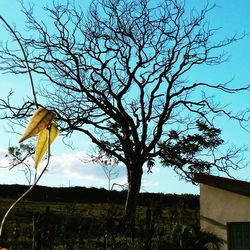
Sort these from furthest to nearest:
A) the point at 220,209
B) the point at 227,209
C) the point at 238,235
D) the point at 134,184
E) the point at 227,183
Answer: the point at 134,184
the point at 220,209
the point at 227,209
the point at 227,183
the point at 238,235

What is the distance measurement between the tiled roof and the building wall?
16 centimetres

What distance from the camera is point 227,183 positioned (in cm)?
1009

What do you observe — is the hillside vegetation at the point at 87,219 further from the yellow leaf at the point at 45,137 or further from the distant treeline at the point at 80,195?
the yellow leaf at the point at 45,137

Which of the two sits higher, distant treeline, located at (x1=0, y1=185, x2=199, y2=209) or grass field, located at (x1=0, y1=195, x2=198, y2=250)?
distant treeline, located at (x1=0, y1=185, x2=199, y2=209)

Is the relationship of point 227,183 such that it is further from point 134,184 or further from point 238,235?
point 134,184

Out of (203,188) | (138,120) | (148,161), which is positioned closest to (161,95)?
(138,120)

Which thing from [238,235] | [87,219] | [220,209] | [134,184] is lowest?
[238,235]

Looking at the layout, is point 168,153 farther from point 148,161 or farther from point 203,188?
point 203,188

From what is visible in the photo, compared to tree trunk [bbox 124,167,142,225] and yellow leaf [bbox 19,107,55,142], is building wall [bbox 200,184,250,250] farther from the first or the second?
yellow leaf [bbox 19,107,55,142]

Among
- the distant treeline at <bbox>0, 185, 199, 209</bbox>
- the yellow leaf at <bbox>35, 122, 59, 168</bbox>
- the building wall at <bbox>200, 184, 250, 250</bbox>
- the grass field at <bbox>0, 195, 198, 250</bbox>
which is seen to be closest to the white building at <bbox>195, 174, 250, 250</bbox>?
the building wall at <bbox>200, 184, 250, 250</bbox>

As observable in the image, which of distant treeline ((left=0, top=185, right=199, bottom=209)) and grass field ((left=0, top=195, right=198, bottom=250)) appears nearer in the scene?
grass field ((left=0, top=195, right=198, bottom=250))

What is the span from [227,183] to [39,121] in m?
9.80

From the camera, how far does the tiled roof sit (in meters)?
9.73

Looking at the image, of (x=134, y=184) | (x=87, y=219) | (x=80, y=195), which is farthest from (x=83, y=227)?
(x=80, y=195)
